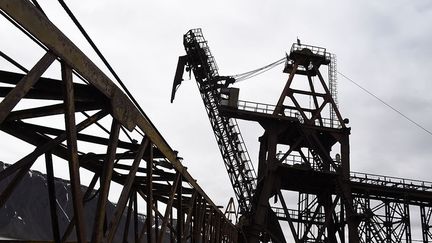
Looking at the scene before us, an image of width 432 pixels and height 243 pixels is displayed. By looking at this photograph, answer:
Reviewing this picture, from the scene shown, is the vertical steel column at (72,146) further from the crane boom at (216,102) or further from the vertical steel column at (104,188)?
the crane boom at (216,102)

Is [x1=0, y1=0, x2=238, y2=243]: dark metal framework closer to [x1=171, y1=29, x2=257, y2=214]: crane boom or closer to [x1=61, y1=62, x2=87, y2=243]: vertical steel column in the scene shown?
[x1=61, y1=62, x2=87, y2=243]: vertical steel column

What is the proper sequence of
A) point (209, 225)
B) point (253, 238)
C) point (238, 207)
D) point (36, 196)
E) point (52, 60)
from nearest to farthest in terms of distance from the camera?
1. point (52, 60)
2. point (209, 225)
3. point (253, 238)
4. point (238, 207)
5. point (36, 196)

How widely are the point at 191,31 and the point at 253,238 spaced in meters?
15.4

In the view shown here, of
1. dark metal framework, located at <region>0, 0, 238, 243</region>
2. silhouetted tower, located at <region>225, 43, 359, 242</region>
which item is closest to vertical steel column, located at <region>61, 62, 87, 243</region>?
dark metal framework, located at <region>0, 0, 238, 243</region>

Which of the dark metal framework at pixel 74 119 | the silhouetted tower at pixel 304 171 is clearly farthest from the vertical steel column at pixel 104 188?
the silhouetted tower at pixel 304 171

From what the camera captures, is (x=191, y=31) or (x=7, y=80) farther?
(x=191, y=31)

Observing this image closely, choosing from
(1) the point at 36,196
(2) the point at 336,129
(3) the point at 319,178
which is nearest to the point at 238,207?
(3) the point at 319,178

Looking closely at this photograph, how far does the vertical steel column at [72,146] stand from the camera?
14.1 feet

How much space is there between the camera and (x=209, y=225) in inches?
639

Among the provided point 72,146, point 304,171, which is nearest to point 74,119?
point 72,146

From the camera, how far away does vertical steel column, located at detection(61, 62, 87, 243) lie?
4301mm

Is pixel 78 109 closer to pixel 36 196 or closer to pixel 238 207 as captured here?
pixel 238 207

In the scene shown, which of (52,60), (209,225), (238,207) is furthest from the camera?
(238,207)

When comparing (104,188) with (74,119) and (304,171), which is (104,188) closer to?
(74,119)
